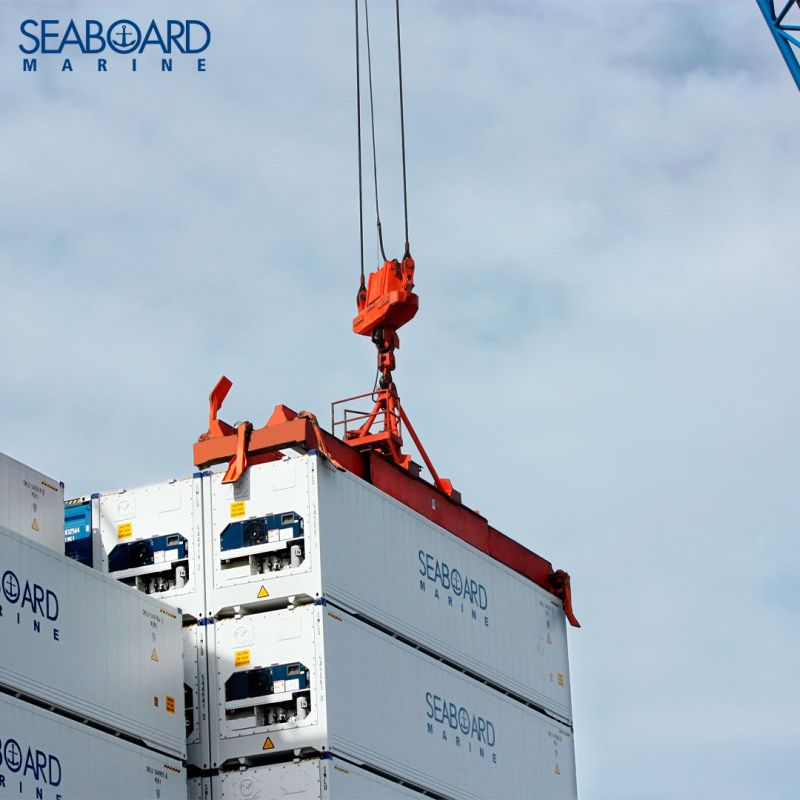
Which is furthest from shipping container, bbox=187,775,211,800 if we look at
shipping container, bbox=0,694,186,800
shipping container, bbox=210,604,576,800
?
shipping container, bbox=0,694,186,800

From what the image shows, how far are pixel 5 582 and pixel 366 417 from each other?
39.4 feet

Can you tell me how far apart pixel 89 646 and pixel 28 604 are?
1.46 m

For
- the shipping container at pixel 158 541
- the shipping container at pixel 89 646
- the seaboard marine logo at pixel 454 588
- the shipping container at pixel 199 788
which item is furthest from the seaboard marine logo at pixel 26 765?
the seaboard marine logo at pixel 454 588

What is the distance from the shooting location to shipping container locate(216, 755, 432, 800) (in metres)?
25.8

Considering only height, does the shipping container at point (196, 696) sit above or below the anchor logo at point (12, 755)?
above

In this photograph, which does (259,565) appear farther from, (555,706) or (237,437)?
(555,706)

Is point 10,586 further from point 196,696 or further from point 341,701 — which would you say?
point 341,701

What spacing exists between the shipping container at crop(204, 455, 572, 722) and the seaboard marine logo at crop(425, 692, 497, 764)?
810 millimetres

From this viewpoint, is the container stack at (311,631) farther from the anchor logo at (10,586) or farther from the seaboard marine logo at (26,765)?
the anchor logo at (10,586)

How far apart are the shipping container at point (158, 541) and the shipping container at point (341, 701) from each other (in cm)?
94

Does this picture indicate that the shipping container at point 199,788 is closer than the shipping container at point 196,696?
Yes

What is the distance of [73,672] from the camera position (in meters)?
24.5

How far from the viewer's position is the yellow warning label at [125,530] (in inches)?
1120

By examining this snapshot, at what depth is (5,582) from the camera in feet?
77.0
